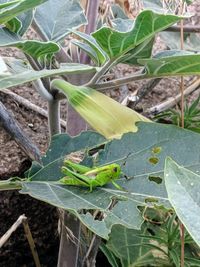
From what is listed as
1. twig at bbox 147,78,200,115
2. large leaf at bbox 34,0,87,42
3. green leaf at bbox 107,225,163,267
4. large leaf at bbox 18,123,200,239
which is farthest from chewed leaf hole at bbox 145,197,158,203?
twig at bbox 147,78,200,115

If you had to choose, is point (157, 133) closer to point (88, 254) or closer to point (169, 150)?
point (169, 150)

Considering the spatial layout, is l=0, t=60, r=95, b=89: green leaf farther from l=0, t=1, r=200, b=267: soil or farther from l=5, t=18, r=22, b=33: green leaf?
l=0, t=1, r=200, b=267: soil

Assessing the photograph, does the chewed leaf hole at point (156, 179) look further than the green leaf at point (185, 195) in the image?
Yes

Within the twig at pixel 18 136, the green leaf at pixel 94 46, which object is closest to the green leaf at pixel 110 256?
the twig at pixel 18 136

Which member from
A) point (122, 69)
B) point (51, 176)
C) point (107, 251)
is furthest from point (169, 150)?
point (122, 69)

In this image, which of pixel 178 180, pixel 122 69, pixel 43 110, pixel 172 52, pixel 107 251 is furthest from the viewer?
pixel 122 69

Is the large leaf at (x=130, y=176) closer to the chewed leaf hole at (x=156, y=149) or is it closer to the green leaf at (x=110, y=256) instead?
the chewed leaf hole at (x=156, y=149)
